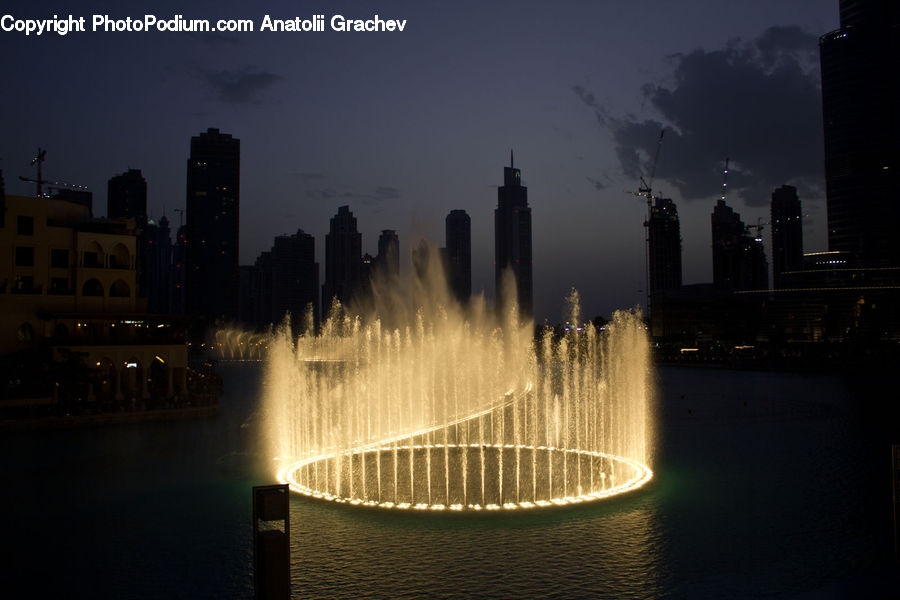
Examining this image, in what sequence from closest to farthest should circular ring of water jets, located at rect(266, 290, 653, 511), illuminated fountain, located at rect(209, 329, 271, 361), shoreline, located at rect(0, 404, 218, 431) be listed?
circular ring of water jets, located at rect(266, 290, 653, 511), shoreline, located at rect(0, 404, 218, 431), illuminated fountain, located at rect(209, 329, 271, 361)

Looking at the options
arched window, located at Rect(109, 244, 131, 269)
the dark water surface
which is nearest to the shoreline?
the dark water surface

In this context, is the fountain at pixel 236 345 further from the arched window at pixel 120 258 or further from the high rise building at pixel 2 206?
the high rise building at pixel 2 206

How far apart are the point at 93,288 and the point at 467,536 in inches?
1428

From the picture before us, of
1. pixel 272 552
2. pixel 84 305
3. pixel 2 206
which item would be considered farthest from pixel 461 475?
pixel 2 206

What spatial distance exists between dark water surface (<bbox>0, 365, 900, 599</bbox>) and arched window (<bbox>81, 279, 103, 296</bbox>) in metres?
17.1

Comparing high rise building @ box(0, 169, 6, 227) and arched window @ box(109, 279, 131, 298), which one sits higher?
high rise building @ box(0, 169, 6, 227)

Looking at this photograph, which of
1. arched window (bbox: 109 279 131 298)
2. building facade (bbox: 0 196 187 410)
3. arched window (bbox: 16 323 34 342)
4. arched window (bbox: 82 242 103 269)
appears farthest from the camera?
arched window (bbox: 109 279 131 298)

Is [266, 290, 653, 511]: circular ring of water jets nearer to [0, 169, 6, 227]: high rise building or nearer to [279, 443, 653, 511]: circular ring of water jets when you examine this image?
[279, 443, 653, 511]: circular ring of water jets

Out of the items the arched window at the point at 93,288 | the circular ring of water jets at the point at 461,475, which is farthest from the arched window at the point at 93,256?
the circular ring of water jets at the point at 461,475

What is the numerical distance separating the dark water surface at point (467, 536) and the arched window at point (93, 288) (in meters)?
17.1

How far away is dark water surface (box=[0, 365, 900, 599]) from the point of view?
46.1 feet

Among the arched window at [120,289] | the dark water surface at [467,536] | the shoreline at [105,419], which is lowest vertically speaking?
the dark water surface at [467,536]

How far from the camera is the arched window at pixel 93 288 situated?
43375mm

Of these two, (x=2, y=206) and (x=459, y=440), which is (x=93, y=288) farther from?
(x=459, y=440)
